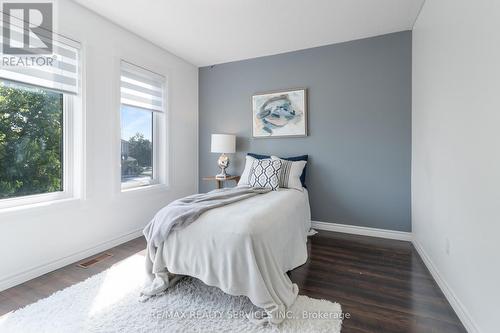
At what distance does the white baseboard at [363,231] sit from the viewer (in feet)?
10.0

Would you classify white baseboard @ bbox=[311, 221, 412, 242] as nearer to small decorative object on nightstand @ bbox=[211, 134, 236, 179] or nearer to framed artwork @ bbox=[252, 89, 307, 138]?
framed artwork @ bbox=[252, 89, 307, 138]

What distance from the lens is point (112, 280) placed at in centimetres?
207

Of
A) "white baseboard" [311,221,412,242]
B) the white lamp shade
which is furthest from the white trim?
the white lamp shade

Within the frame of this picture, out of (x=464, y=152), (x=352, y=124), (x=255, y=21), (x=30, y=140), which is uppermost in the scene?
(x=255, y=21)

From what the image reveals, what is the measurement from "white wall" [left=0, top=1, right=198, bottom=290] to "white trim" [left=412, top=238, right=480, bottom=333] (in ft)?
10.5

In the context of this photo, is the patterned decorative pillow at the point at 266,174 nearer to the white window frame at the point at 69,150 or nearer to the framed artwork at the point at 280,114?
the framed artwork at the point at 280,114

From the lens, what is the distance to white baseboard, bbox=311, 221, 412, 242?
3059mm

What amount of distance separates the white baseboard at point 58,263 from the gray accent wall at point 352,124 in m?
2.16

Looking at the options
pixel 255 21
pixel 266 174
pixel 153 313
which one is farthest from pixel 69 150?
pixel 255 21

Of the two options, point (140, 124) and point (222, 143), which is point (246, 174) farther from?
point (140, 124)

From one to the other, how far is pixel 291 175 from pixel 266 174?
332 millimetres

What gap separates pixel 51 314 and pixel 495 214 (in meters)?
2.70

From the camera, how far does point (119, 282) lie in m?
2.04

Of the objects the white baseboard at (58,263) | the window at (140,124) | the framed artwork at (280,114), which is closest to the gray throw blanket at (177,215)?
the white baseboard at (58,263)
